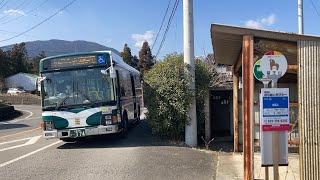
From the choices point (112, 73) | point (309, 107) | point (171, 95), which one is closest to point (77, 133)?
point (112, 73)

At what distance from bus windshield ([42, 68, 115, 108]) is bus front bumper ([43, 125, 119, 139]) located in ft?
2.71

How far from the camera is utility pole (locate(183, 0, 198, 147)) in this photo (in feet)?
43.7

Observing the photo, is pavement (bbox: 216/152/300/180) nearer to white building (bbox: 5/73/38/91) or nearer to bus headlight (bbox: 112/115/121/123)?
bus headlight (bbox: 112/115/121/123)

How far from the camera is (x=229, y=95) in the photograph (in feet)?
54.5

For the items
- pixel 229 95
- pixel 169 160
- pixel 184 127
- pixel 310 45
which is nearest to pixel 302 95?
pixel 310 45

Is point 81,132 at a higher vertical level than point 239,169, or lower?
higher

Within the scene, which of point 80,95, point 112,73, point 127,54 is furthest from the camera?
point 127,54

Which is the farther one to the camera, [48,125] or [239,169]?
[48,125]

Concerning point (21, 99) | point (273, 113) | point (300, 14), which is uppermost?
point (300, 14)

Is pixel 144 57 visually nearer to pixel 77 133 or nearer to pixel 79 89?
pixel 79 89

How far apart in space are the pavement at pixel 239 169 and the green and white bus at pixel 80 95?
12.7ft

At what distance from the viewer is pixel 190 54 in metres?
13.6

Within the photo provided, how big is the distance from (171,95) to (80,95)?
299 cm

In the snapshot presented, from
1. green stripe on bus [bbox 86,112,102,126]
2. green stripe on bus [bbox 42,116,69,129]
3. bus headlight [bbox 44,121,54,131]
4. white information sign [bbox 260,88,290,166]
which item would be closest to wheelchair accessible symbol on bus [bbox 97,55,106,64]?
green stripe on bus [bbox 86,112,102,126]
